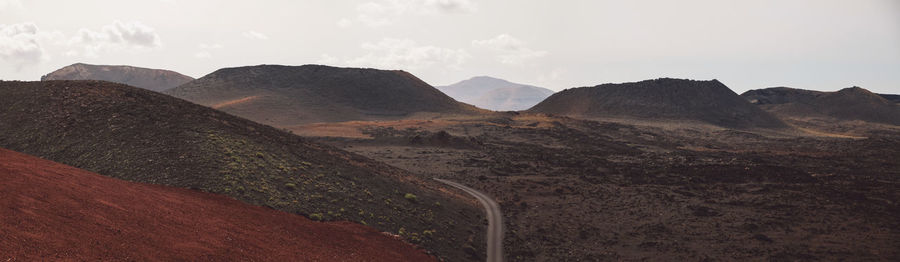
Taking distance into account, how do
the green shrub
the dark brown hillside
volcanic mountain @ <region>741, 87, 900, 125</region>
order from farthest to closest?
1. the dark brown hillside
2. volcanic mountain @ <region>741, 87, 900, 125</region>
3. the green shrub

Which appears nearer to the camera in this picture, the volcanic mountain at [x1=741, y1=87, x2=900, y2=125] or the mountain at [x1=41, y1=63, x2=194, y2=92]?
the volcanic mountain at [x1=741, y1=87, x2=900, y2=125]

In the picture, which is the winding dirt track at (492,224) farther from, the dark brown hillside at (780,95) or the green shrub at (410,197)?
the dark brown hillside at (780,95)

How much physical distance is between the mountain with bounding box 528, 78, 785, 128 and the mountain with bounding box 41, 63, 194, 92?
5524 inches

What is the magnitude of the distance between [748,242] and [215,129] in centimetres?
3361

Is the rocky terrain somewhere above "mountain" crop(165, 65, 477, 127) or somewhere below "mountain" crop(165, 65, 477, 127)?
below

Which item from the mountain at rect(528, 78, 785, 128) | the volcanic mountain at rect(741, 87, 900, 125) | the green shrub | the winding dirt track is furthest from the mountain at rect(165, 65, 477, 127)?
the volcanic mountain at rect(741, 87, 900, 125)

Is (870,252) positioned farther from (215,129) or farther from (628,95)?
(628,95)

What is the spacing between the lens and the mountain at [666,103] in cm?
12475

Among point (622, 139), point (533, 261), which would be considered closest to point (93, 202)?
point (533, 261)

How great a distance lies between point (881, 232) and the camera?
87.6 feet

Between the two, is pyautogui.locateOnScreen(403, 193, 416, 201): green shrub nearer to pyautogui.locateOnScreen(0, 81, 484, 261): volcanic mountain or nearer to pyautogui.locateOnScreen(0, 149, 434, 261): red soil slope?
pyautogui.locateOnScreen(0, 81, 484, 261): volcanic mountain

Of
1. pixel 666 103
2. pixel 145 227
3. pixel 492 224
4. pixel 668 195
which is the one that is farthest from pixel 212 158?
pixel 666 103

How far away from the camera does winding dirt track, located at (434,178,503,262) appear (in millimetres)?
25416

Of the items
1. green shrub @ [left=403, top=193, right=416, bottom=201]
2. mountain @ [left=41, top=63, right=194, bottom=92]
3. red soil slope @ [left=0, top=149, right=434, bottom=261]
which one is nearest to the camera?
red soil slope @ [left=0, top=149, right=434, bottom=261]
